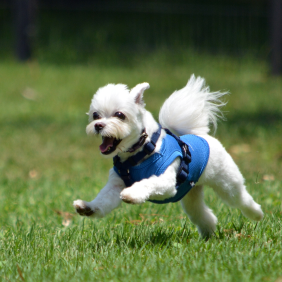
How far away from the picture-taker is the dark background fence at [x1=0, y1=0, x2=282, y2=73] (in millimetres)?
14881

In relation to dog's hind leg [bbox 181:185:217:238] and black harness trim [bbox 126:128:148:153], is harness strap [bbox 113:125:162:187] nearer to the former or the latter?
black harness trim [bbox 126:128:148:153]

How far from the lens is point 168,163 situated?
319cm

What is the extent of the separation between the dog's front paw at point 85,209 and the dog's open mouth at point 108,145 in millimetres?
359

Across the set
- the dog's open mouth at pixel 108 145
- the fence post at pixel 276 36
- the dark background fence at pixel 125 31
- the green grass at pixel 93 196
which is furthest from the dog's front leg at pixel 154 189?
the dark background fence at pixel 125 31

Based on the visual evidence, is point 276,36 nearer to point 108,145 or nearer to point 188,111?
point 188,111

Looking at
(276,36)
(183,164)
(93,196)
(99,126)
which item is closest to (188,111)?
(183,164)

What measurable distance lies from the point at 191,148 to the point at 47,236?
1.33 m

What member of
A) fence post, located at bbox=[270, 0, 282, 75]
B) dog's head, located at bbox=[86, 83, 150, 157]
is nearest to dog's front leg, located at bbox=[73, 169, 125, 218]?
dog's head, located at bbox=[86, 83, 150, 157]

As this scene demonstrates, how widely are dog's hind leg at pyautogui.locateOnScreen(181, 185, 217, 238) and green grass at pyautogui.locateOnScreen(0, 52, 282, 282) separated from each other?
0.34 ft

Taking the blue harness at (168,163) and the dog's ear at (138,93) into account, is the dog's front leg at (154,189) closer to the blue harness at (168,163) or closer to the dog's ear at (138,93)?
the blue harness at (168,163)

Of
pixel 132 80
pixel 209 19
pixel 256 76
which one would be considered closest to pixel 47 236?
pixel 132 80

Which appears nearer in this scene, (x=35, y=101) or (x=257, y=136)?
(x=257, y=136)

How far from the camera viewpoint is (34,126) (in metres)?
8.76

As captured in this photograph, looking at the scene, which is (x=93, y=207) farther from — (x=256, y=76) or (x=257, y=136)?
(x=256, y=76)
